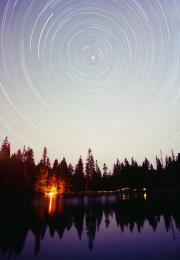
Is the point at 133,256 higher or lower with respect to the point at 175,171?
lower

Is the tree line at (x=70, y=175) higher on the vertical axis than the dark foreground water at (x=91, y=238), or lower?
higher

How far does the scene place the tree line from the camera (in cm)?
6234

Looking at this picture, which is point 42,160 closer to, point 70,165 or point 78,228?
point 70,165

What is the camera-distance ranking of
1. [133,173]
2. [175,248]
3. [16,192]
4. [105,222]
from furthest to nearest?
[133,173], [16,192], [105,222], [175,248]

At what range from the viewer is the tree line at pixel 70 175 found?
6234cm

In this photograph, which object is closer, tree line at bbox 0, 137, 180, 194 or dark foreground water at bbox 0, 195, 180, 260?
dark foreground water at bbox 0, 195, 180, 260

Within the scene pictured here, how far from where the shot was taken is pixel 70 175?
111750 mm

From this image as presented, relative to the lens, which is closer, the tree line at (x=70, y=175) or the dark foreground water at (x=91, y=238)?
the dark foreground water at (x=91, y=238)

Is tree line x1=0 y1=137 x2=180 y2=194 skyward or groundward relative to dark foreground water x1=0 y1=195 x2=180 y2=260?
skyward

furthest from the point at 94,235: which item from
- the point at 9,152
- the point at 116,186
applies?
the point at 116,186

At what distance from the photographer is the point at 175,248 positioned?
14156mm

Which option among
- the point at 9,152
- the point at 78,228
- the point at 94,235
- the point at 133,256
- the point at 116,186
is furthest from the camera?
the point at 116,186

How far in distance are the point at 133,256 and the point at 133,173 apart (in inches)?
4104

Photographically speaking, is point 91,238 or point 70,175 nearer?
point 91,238
